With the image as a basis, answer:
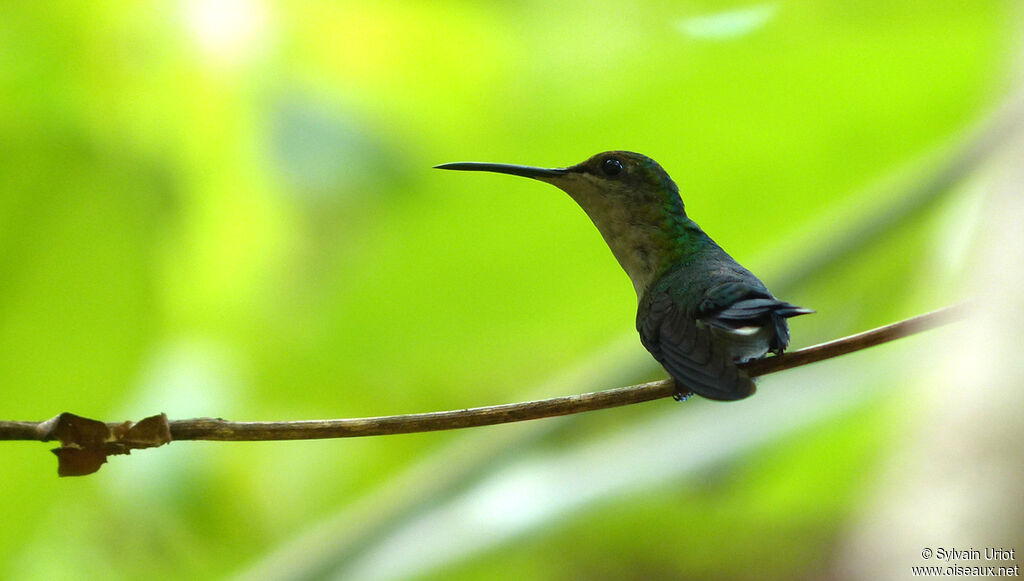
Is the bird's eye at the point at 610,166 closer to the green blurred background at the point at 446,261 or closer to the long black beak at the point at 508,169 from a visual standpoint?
the long black beak at the point at 508,169

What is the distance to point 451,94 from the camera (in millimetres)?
1366

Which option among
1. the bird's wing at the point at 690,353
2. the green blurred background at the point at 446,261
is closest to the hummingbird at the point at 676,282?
the bird's wing at the point at 690,353

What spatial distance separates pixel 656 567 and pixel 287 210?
0.81 m

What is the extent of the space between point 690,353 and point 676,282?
155 millimetres

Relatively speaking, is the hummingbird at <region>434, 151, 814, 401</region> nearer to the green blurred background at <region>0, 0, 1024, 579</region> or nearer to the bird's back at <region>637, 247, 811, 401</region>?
the bird's back at <region>637, 247, 811, 401</region>

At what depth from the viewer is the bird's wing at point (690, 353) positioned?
1.69 ft

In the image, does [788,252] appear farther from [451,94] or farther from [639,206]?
[451,94]

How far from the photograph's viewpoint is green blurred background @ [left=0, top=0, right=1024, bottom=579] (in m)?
1.00

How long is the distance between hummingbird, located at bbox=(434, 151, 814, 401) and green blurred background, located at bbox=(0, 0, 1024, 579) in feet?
0.71

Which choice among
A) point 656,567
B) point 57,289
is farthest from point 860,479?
point 57,289

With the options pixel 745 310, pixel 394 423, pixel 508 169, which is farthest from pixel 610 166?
pixel 394 423

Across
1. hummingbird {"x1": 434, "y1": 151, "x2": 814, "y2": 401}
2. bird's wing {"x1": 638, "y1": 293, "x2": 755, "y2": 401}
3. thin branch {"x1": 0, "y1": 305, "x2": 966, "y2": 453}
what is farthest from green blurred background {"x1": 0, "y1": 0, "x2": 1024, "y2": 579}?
thin branch {"x1": 0, "y1": 305, "x2": 966, "y2": 453}

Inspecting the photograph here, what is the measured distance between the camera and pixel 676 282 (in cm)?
74

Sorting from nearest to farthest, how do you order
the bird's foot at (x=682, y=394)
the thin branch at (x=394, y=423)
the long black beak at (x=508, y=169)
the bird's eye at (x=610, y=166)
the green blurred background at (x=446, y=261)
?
the thin branch at (x=394, y=423)
the bird's foot at (x=682, y=394)
the long black beak at (x=508, y=169)
the bird's eye at (x=610, y=166)
the green blurred background at (x=446, y=261)
